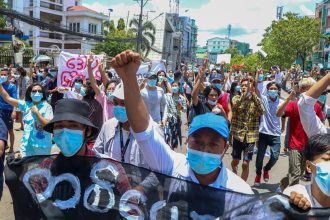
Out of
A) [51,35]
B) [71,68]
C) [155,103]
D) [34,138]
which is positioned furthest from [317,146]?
[51,35]

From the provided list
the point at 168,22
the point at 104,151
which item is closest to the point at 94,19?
the point at 168,22

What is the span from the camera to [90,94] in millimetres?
5504

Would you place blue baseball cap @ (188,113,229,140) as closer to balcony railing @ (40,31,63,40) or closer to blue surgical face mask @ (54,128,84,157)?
blue surgical face mask @ (54,128,84,157)

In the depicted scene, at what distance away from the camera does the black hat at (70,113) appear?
2279 mm

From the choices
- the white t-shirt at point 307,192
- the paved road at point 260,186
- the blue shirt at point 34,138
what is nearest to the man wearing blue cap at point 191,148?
the white t-shirt at point 307,192

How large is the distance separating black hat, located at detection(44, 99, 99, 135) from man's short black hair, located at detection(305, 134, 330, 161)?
4.30 ft

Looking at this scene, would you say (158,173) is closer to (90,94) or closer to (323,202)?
(323,202)

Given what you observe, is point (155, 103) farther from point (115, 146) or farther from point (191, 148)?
point (191, 148)

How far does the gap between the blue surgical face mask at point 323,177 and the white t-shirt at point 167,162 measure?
351 millimetres

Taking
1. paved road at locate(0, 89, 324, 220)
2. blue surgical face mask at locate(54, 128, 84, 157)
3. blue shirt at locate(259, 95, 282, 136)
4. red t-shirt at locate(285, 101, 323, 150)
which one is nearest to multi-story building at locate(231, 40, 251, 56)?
paved road at locate(0, 89, 324, 220)

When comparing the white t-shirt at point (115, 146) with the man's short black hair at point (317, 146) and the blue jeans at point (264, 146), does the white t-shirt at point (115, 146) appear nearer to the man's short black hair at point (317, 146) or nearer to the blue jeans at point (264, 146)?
the man's short black hair at point (317, 146)

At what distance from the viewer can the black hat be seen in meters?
2.28

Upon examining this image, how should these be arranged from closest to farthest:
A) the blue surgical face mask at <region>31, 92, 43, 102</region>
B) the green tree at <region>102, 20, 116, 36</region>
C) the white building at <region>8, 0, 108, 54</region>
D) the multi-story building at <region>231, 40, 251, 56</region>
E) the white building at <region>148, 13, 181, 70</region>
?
the blue surgical face mask at <region>31, 92, 43, 102</region> < the white building at <region>8, 0, 108, 54</region> < the green tree at <region>102, 20, 116, 36</region> < the white building at <region>148, 13, 181, 70</region> < the multi-story building at <region>231, 40, 251, 56</region>

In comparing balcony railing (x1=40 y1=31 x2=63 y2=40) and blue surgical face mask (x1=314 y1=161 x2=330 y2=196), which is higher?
balcony railing (x1=40 y1=31 x2=63 y2=40)
